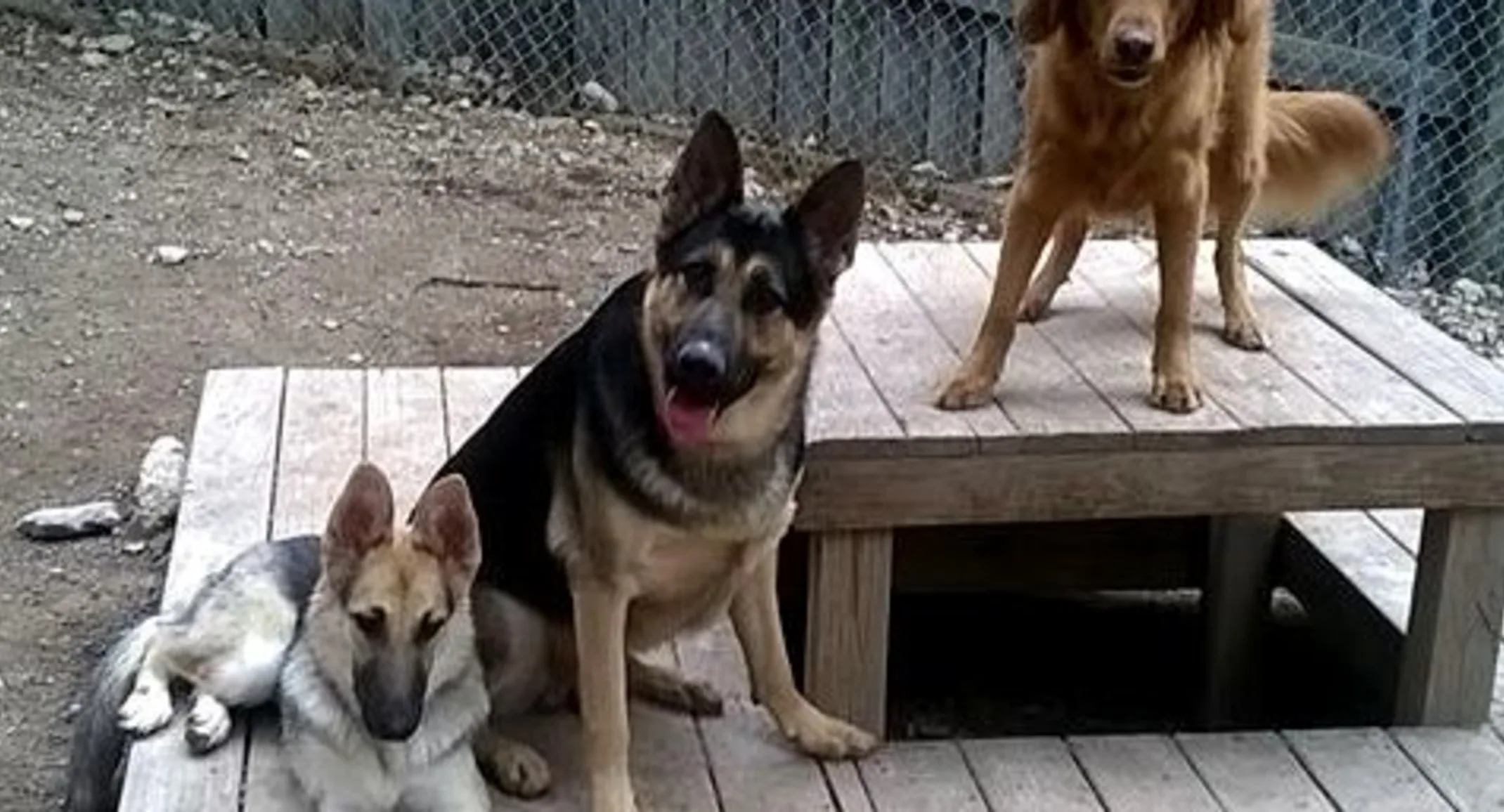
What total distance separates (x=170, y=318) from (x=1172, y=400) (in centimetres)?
316

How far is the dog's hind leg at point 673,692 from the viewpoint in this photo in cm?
352

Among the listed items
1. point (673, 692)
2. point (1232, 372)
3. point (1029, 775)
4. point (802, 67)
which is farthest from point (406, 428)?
point (802, 67)

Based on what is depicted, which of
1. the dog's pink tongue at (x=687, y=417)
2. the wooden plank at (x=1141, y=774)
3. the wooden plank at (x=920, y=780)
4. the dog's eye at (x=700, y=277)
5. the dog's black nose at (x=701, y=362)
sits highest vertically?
the dog's eye at (x=700, y=277)

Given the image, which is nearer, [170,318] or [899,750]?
[899,750]

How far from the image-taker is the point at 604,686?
3.08 m

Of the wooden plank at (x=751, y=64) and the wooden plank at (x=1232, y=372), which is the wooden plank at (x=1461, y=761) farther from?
the wooden plank at (x=751, y=64)

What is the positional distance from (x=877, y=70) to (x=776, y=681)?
13.6 feet

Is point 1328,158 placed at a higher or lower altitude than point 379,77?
higher

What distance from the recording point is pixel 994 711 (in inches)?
175

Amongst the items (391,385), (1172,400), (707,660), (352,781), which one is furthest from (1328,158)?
(352,781)

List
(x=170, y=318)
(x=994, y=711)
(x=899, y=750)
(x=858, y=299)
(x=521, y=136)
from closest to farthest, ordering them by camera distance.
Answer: (x=899, y=750) → (x=858, y=299) → (x=994, y=711) → (x=170, y=318) → (x=521, y=136)

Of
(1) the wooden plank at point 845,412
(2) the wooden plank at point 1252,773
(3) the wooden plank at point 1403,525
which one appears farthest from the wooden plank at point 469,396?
(3) the wooden plank at point 1403,525

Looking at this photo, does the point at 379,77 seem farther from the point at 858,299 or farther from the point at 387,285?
the point at 858,299

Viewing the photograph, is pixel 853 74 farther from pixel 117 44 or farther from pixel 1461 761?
pixel 1461 761
